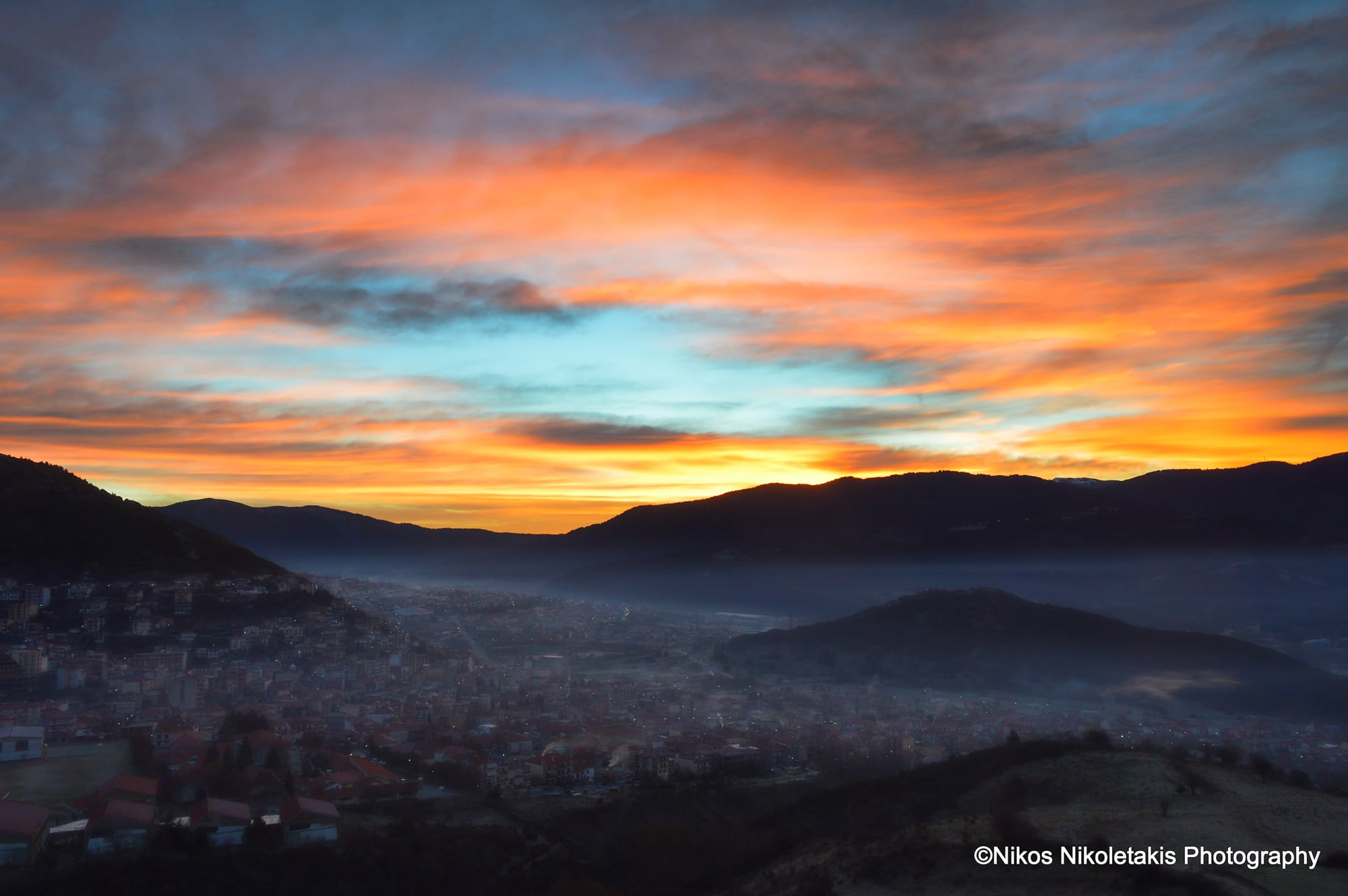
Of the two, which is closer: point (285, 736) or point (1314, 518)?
point (285, 736)

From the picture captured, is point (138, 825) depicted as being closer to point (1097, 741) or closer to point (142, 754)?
point (142, 754)

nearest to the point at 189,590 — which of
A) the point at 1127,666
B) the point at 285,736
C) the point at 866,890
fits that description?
the point at 285,736

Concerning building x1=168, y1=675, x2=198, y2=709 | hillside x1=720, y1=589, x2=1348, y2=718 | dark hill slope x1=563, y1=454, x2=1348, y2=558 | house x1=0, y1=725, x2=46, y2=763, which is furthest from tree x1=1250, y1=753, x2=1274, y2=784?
dark hill slope x1=563, y1=454, x2=1348, y2=558

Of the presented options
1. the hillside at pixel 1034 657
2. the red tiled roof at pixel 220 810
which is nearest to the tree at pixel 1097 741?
A: the red tiled roof at pixel 220 810

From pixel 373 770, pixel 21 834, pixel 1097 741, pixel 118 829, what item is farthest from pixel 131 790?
pixel 1097 741

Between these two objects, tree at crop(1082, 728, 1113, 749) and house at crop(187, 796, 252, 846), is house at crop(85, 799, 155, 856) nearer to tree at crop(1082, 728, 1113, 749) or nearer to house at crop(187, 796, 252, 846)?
house at crop(187, 796, 252, 846)

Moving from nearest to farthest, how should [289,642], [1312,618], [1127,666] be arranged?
[289,642], [1127,666], [1312,618]

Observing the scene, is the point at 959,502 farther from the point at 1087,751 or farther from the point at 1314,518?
the point at 1087,751
